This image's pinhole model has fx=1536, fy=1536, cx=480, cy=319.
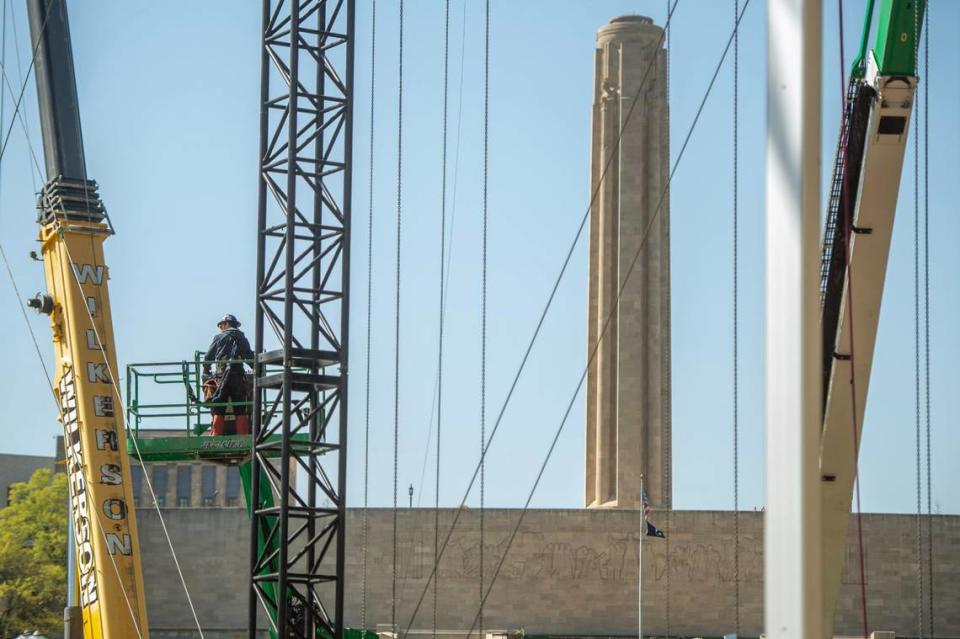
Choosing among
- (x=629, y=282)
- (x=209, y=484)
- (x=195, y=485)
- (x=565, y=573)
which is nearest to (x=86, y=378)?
(x=565, y=573)

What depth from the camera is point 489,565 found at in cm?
4144

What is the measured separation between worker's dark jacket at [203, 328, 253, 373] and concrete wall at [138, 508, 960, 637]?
68.6 feet

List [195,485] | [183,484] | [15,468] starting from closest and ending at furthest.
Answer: [15,468] < [195,485] < [183,484]

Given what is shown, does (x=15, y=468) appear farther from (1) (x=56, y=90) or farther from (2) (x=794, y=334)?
Answer: (2) (x=794, y=334)

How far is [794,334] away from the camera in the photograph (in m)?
6.72

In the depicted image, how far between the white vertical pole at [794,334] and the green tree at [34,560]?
42.7 meters

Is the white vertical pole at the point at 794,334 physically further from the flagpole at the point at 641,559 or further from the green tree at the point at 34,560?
the green tree at the point at 34,560

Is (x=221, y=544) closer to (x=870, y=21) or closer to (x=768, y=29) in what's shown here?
Result: (x=870, y=21)

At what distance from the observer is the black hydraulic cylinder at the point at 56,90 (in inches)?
720

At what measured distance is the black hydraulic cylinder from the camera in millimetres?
18297

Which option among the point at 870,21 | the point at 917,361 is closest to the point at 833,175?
the point at 870,21

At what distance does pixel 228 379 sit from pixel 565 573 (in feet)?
72.5

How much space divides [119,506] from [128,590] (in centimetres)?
97

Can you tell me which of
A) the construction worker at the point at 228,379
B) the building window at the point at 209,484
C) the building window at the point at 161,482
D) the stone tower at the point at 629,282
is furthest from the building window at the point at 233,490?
the construction worker at the point at 228,379
